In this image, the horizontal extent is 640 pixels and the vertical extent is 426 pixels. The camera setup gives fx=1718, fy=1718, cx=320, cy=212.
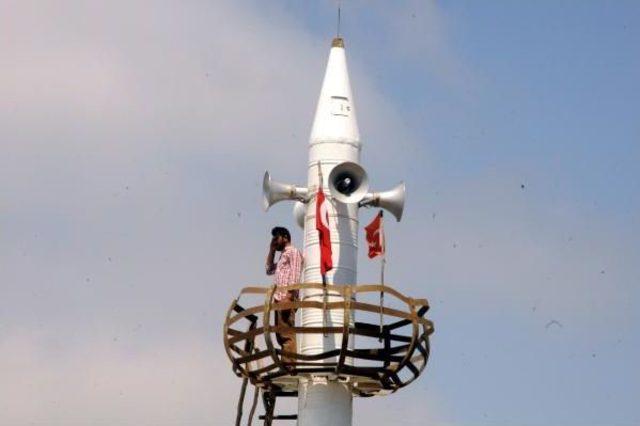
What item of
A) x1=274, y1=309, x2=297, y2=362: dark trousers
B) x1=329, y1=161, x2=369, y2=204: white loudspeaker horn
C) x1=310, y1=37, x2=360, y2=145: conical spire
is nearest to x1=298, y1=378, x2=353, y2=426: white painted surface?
x1=274, y1=309, x2=297, y2=362: dark trousers

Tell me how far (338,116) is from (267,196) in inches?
120

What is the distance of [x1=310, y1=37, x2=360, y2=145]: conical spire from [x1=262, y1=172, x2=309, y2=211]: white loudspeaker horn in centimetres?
149

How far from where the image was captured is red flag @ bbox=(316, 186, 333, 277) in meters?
41.1

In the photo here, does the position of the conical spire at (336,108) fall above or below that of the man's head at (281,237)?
above

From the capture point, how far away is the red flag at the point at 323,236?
41.1m

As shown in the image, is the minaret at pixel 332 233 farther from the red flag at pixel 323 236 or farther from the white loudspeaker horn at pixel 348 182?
the red flag at pixel 323 236

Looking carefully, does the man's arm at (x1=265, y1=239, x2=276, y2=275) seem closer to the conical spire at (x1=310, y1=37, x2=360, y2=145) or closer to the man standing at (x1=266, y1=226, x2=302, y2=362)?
the man standing at (x1=266, y1=226, x2=302, y2=362)

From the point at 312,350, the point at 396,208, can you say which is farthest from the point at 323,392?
the point at 396,208

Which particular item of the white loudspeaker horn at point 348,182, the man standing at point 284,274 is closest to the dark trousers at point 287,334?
the man standing at point 284,274

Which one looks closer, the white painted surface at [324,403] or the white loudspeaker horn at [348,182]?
the white painted surface at [324,403]

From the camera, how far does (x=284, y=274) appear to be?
137 ft

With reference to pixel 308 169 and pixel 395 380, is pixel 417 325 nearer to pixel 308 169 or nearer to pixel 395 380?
pixel 395 380

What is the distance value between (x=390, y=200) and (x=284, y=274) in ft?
10.9

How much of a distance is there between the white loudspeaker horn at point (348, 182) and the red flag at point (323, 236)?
0.49 meters
